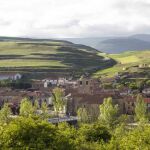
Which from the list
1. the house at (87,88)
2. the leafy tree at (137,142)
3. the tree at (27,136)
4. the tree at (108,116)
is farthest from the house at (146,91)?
the tree at (27,136)

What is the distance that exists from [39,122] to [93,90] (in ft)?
394

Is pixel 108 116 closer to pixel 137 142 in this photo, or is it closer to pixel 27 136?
pixel 137 142

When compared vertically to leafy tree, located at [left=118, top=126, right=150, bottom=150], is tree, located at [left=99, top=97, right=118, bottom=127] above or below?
below

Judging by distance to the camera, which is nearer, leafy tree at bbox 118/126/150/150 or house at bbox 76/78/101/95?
leafy tree at bbox 118/126/150/150

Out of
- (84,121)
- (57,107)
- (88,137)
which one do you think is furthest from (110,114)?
(88,137)

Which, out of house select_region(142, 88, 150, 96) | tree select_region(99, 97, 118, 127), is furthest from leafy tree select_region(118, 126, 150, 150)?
house select_region(142, 88, 150, 96)

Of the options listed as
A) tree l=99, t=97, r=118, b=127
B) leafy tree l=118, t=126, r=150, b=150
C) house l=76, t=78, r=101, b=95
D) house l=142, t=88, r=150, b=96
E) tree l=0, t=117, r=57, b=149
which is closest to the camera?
tree l=0, t=117, r=57, b=149

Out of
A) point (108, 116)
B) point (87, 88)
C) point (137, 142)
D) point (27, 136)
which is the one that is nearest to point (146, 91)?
point (87, 88)

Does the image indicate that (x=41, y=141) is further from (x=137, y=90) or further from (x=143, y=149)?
(x=137, y=90)

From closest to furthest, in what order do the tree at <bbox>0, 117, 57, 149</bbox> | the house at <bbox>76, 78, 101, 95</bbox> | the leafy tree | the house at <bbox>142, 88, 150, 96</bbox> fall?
the tree at <bbox>0, 117, 57, 149</bbox>
the leafy tree
the house at <bbox>76, 78, 101, 95</bbox>
the house at <bbox>142, 88, 150, 96</bbox>

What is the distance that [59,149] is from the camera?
55531mm

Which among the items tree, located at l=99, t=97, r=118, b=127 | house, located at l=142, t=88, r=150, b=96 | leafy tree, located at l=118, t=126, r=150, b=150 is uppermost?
leafy tree, located at l=118, t=126, r=150, b=150

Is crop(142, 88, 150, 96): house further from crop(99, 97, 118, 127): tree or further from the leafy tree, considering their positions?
the leafy tree

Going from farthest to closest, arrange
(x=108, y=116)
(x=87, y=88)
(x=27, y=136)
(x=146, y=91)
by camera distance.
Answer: (x=146, y=91) → (x=87, y=88) → (x=108, y=116) → (x=27, y=136)
